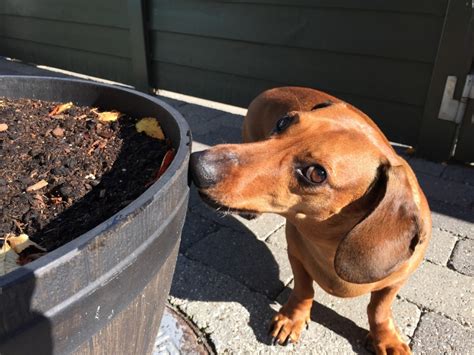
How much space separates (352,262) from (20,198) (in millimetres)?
1123

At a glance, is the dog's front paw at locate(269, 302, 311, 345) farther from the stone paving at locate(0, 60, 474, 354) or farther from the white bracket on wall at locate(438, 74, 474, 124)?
the white bracket on wall at locate(438, 74, 474, 124)

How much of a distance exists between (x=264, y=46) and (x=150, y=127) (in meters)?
2.80

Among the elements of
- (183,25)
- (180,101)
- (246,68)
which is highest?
(183,25)

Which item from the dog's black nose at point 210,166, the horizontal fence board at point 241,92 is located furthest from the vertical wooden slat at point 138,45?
the dog's black nose at point 210,166

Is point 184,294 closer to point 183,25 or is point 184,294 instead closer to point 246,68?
point 246,68

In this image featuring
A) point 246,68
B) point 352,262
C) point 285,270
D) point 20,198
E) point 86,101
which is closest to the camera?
point 20,198

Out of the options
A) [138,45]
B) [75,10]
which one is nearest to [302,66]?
[138,45]

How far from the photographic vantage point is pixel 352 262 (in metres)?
1.58

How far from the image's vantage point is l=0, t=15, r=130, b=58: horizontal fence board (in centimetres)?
533

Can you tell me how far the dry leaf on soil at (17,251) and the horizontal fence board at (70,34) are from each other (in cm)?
449

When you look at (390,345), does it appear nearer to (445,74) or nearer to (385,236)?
(385,236)

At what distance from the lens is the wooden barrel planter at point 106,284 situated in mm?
825

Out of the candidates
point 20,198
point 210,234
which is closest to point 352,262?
point 20,198

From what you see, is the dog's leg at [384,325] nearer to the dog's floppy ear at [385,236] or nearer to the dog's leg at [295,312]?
the dog's leg at [295,312]
